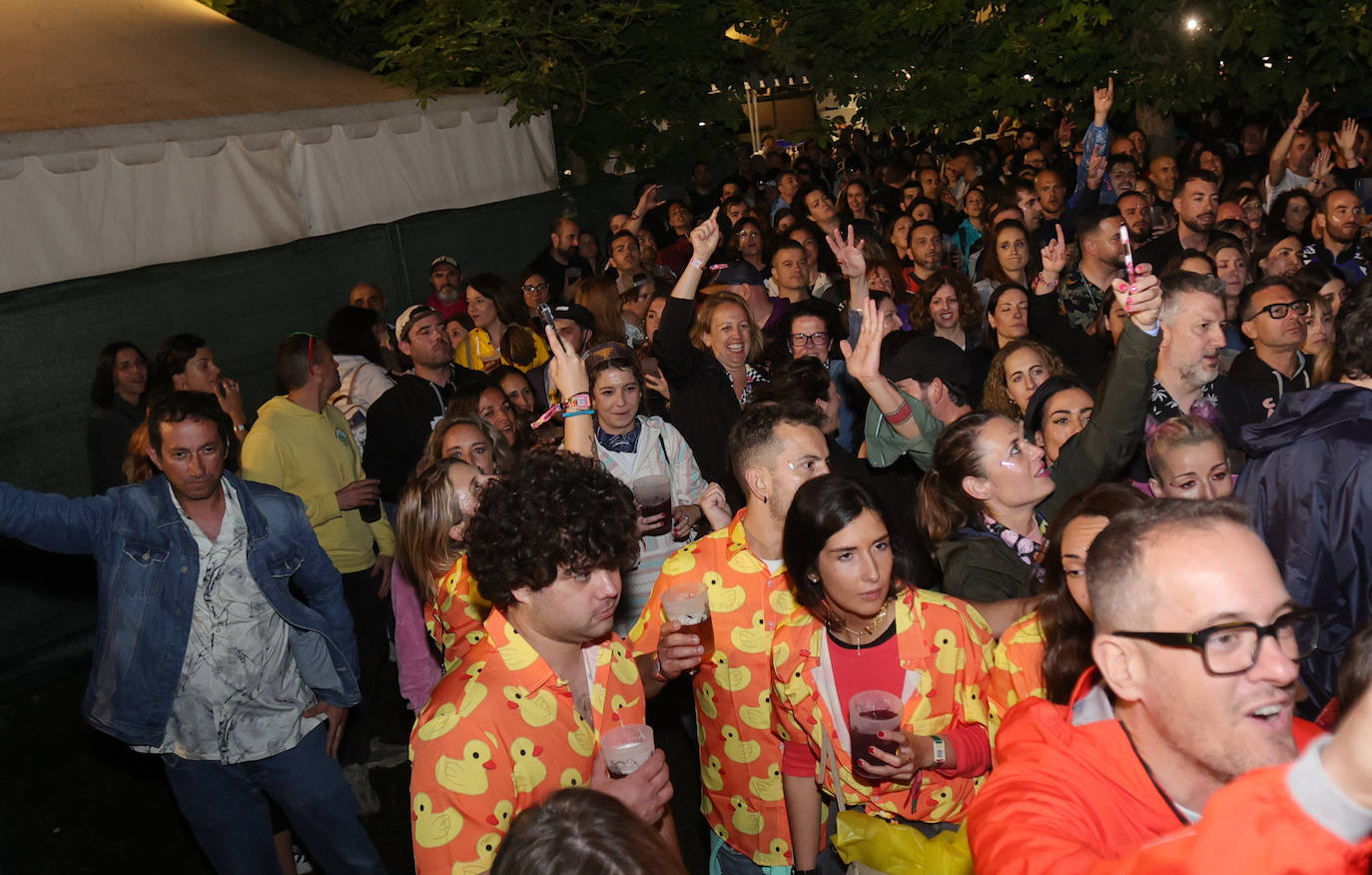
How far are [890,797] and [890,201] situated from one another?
37.8 ft

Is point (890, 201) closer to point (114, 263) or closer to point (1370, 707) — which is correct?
point (114, 263)

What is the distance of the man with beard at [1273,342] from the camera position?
5258mm

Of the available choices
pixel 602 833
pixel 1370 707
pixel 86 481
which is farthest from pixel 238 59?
pixel 1370 707

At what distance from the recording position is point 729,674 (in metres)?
3.64

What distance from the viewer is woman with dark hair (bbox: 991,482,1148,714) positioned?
287 centimetres

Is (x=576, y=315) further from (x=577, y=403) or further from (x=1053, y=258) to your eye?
(x=1053, y=258)

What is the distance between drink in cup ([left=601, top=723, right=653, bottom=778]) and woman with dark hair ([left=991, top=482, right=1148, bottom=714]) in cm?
96

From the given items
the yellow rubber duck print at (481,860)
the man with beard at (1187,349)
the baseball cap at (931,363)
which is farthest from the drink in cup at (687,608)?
Answer: the baseball cap at (931,363)

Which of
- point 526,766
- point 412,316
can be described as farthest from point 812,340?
point 526,766

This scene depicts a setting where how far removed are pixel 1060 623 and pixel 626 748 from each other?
1.15m

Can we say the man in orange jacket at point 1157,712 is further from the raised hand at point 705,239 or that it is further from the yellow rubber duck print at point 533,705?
the raised hand at point 705,239

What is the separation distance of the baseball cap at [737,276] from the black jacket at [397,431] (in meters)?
2.19

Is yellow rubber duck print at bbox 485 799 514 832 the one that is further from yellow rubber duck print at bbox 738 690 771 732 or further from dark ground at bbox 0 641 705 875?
dark ground at bbox 0 641 705 875

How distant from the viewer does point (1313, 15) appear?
1270cm
